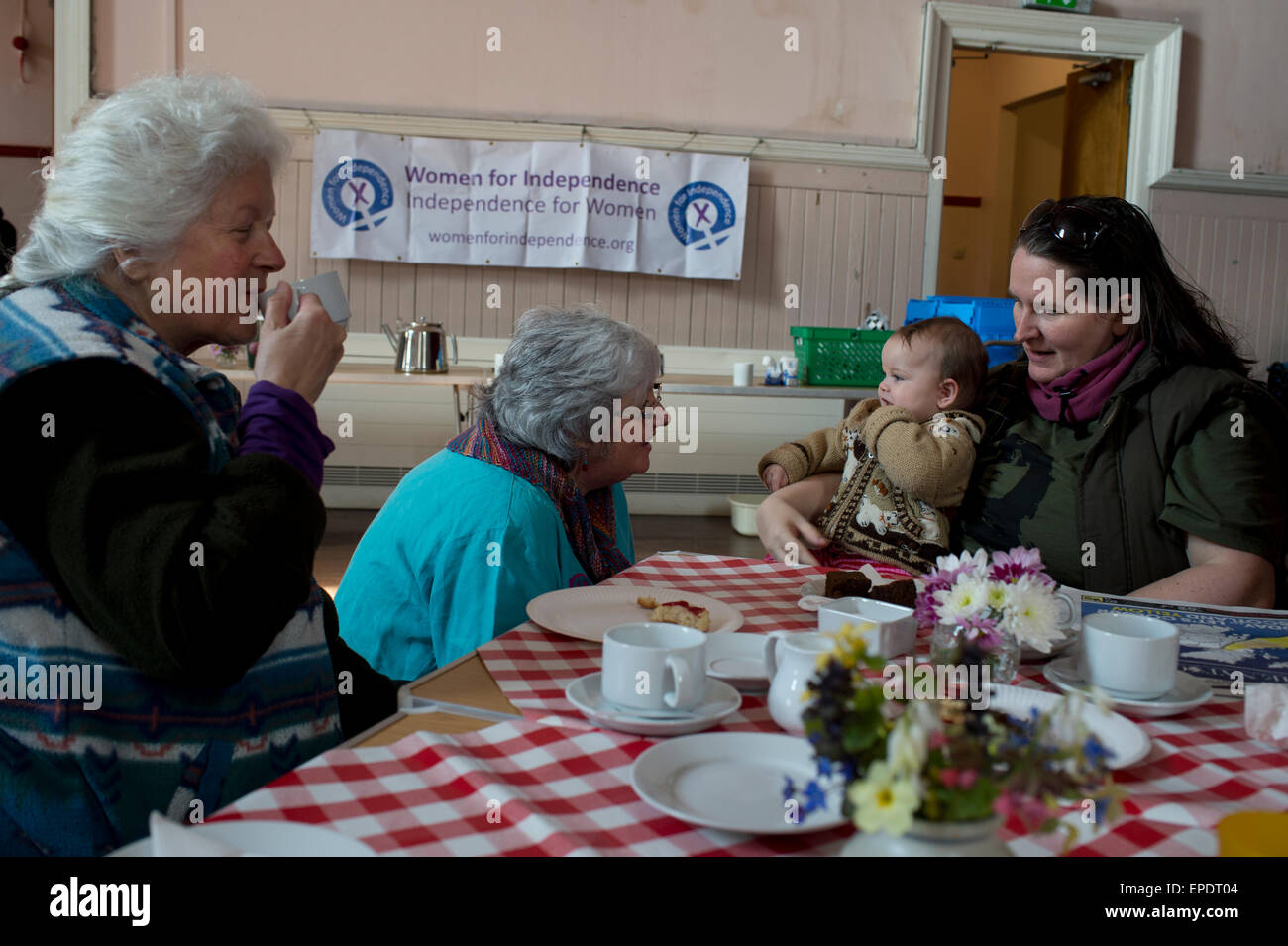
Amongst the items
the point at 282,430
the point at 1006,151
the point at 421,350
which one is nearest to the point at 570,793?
the point at 282,430

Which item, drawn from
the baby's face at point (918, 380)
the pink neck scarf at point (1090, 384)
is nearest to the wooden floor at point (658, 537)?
the baby's face at point (918, 380)

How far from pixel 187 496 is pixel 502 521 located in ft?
2.23

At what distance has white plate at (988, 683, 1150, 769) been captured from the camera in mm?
1046

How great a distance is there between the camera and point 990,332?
16.2ft

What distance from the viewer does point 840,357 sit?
550 centimetres

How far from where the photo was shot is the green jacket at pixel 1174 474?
6.30 feet

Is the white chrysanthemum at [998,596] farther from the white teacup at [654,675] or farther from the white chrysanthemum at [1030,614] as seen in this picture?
the white teacup at [654,675]

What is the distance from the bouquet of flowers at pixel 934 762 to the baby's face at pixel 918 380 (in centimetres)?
176

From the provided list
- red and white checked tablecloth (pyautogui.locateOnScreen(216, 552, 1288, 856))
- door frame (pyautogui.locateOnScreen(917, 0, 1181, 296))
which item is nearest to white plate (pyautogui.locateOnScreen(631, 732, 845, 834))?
red and white checked tablecloth (pyautogui.locateOnScreen(216, 552, 1288, 856))

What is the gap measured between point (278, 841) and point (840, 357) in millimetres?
4937

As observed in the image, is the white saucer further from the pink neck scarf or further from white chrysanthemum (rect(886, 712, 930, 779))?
the pink neck scarf

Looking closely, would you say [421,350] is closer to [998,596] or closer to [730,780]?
[998,596]

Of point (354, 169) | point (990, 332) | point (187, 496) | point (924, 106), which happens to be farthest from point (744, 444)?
point (187, 496)
